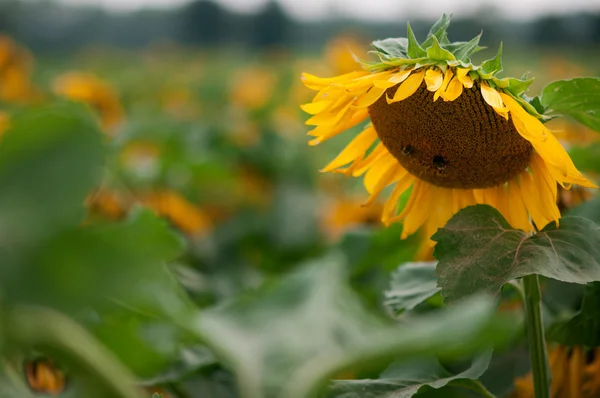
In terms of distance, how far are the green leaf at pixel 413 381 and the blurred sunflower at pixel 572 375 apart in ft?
0.57

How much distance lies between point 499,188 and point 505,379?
0.23m

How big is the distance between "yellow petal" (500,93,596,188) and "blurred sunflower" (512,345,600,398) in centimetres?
23

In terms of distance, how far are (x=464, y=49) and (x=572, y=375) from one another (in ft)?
1.16

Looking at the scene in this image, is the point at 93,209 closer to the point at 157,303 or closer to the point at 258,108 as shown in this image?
the point at 157,303

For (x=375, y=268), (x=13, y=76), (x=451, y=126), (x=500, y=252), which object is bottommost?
(x=500, y=252)

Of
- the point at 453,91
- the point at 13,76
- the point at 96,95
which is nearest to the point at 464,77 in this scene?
the point at 453,91

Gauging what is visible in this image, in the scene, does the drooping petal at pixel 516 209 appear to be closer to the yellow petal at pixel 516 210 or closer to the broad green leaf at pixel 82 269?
the yellow petal at pixel 516 210

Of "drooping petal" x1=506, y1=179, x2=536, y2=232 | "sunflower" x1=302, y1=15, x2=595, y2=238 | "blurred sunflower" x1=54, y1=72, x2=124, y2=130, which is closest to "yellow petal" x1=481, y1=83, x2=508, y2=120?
"sunflower" x1=302, y1=15, x2=595, y2=238

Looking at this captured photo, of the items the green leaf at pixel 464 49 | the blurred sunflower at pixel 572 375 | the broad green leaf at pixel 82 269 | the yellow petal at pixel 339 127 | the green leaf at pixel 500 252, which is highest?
the green leaf at pixel 464 49

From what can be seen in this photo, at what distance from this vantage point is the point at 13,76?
2707 millimetres

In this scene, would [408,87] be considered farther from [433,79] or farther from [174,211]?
[174,211]

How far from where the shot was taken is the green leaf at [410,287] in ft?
2.01

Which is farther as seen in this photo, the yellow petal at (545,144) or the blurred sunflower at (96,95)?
the blurred sunflower at (96,95)

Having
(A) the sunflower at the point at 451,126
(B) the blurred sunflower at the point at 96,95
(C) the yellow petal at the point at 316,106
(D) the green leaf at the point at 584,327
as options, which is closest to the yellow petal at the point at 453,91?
(A) the sunflower at the point at 451,126
